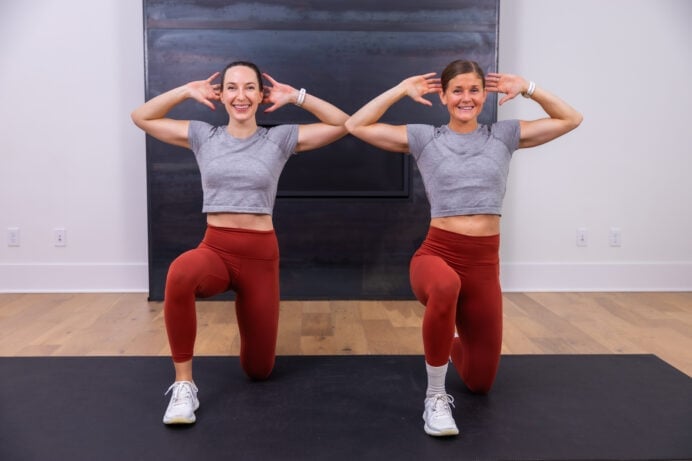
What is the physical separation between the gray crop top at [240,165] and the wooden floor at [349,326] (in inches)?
36.4

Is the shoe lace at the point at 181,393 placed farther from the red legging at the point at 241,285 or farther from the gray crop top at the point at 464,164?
the gray crop top at the point at 464,164

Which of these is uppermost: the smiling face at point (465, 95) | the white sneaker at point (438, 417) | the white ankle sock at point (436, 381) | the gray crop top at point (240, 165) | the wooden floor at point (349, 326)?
the smiling face at point (465, 95)

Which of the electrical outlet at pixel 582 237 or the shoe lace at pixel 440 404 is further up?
the electrical outlet at pixel 582 237

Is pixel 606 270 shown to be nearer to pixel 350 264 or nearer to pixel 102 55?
pixel 350 264

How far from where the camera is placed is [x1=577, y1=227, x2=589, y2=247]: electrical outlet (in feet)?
14.1

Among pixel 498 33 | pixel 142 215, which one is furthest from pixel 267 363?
pixel 498 33

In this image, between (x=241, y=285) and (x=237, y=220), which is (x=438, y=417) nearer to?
(x=241, y=285)

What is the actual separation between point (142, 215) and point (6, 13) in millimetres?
1593

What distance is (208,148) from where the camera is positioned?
2.32m

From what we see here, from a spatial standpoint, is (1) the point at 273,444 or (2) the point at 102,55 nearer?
(1) the point at 273,444

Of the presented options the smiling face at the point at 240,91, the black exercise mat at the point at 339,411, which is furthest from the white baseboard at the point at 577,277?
the smiling face at the point at 240,91

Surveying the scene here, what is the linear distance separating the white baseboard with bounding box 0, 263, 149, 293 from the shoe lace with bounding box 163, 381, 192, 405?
7.60 ft

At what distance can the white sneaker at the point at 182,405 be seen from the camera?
1957 mm

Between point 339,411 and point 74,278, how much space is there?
2.81m
